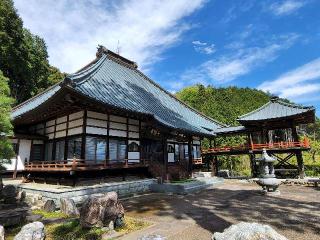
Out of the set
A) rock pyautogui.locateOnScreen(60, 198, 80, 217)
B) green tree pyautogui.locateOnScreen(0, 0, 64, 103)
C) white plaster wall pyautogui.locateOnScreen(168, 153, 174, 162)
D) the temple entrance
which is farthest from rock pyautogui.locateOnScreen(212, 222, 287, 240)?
green tree pyautogui.locateOnScreen(0, 0, 64, 103)

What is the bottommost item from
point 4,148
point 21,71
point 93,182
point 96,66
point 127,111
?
point 93,182

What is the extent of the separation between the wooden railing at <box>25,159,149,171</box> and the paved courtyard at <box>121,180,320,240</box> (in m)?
2.77

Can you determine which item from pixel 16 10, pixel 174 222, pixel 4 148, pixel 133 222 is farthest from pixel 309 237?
pixel 16 10

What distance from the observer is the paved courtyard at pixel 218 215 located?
26.8ft

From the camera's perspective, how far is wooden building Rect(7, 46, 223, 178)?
634 inches

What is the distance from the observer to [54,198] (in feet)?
43.8

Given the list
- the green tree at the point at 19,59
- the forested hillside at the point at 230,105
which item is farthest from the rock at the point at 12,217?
the green tree at the point at 19,59

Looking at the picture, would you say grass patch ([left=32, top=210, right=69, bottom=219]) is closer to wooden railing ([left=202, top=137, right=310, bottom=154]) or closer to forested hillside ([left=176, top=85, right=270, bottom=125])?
wooden railing ([left=202, top=137, right=310, bottom=154])

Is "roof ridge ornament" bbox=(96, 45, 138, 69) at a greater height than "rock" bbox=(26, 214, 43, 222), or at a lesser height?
greater

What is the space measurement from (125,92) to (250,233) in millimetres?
18969

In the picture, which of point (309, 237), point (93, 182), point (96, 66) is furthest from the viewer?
point (96, 66)

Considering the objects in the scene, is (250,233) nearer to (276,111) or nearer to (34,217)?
(34,217)

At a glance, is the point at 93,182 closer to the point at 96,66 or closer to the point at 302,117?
the point at 96,66

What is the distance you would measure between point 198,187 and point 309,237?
39.5ft
